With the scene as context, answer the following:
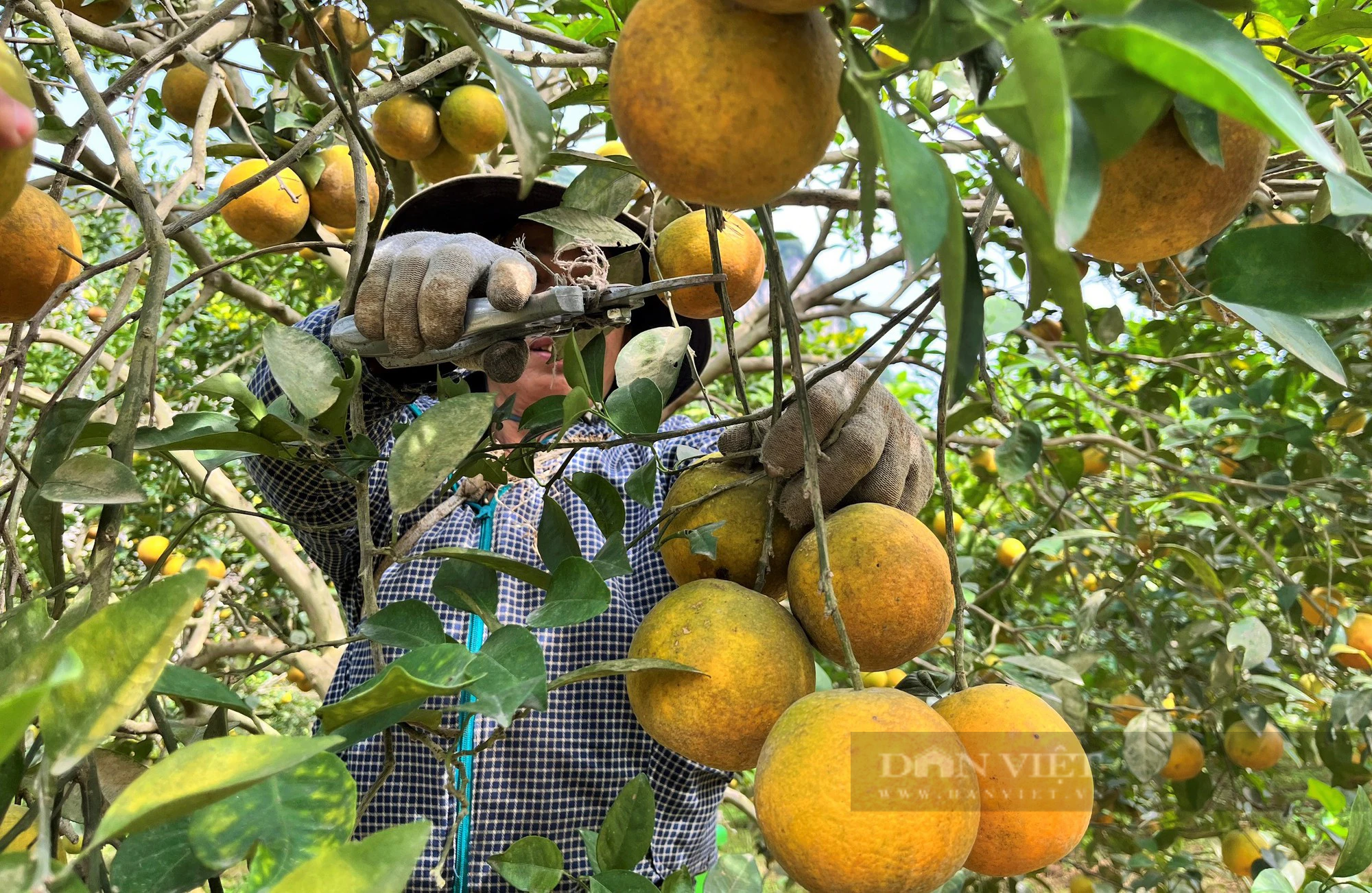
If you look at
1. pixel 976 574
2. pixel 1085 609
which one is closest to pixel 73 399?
pixel 1085 609

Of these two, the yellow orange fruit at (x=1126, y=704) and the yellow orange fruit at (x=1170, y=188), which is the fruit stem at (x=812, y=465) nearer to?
the yellow orange fruit at (x=1170, y=188)

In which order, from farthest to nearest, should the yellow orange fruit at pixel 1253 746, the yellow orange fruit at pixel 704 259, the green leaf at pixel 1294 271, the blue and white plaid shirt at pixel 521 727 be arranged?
the yellow orange fruit at pixel 1253 746 → the blue and white plaid shirt at pixel 521 727 → the yellow orange fruit at pixel 704 259 → the green leaf at pixel 1294 271

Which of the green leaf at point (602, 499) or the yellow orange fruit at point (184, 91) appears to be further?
the yellow orange fruit at point (184, 91)

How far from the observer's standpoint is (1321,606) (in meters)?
2.15

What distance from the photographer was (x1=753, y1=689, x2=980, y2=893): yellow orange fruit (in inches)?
23.2

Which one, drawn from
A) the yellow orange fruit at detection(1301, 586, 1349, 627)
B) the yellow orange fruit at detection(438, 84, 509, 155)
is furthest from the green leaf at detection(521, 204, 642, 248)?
the yellow orange fruit at detection(1301, 586, 1349, 627)

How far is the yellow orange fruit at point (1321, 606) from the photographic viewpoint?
197 cm

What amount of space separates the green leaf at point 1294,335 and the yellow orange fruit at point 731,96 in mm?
300

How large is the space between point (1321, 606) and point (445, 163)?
217cm

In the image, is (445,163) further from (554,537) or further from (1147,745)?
(1147,745)

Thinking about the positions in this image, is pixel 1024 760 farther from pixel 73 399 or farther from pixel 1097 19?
pixel 73 399

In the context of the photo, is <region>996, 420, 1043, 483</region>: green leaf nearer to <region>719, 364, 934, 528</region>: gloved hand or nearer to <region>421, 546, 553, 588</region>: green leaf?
<region>719, 364, 934, 528</region>: gloved hand

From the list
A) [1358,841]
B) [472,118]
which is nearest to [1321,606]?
[1358,841]

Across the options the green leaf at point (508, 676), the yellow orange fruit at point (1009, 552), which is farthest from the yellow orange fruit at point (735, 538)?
the yellow orange fruit at point (1009, 552)
